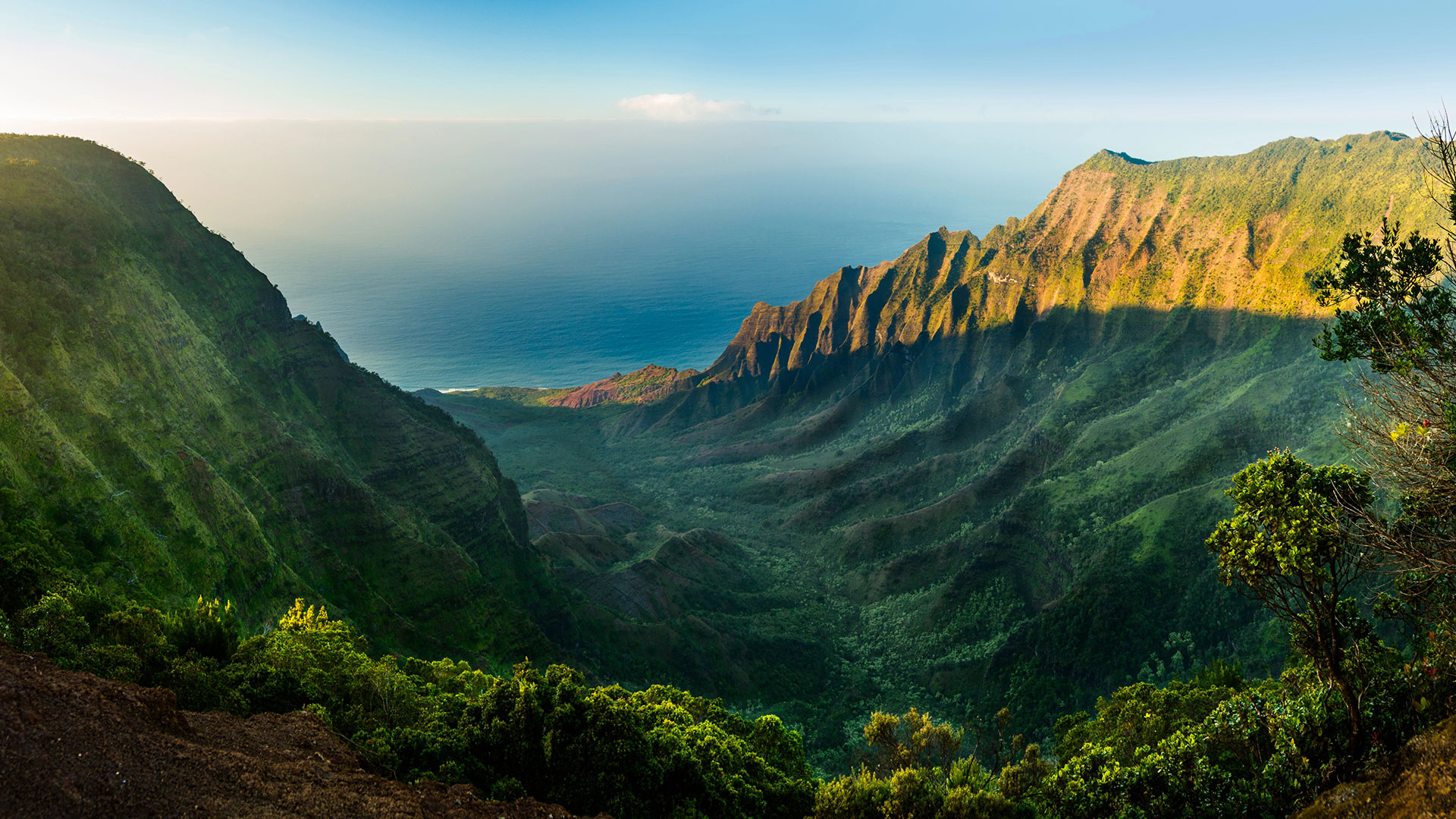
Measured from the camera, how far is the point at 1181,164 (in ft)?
397

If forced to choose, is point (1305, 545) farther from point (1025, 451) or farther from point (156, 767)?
point (1025, 451)

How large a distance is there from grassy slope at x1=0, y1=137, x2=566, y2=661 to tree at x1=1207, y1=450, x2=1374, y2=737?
47756 millimetres

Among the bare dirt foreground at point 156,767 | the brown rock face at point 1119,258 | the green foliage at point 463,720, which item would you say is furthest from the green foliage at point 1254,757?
the brown rock face at point 1119,258

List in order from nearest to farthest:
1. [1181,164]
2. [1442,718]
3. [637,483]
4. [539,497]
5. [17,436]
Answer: [1442,718]
[17,436]
[539,497]
[1181,164]
[637,483]

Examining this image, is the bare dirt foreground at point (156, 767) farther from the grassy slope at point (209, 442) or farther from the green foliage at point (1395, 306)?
the green foliage at point (1395, 306)

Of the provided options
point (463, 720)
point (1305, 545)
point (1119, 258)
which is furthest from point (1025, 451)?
point (463, 720)

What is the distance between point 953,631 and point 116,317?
81054mm

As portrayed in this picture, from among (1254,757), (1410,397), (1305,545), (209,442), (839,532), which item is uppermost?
(1410,397)

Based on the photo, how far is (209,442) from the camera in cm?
4897

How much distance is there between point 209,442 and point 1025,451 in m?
93.6

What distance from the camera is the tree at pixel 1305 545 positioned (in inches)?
744

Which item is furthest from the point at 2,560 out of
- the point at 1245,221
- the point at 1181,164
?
the point at 1181,164

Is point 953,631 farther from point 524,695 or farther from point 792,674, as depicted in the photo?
point 524,695

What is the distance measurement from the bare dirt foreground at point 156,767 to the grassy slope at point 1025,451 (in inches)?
1976
